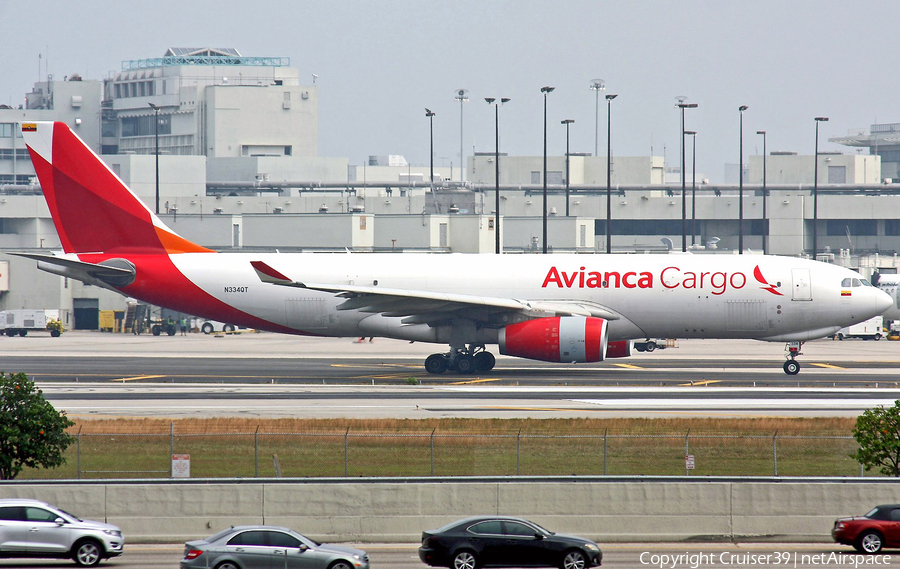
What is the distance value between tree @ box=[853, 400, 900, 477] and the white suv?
53.1 feet

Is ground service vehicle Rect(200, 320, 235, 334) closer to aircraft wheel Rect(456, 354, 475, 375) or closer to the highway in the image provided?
aircraft wheel Rect(456, 354, 475, 375)

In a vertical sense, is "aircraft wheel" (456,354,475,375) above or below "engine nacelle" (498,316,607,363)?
below

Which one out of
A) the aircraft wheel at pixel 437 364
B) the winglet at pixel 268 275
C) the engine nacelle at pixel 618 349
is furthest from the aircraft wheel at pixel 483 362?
the winglet at pixel 268 275

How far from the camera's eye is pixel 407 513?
21.7m

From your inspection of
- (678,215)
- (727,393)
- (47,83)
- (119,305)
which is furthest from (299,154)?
(727,393)

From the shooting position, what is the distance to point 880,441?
23.2m

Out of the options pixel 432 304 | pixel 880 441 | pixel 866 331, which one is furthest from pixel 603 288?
pixel 866 331

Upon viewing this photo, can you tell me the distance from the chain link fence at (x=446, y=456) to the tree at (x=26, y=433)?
631 mm

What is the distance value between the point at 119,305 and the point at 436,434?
64862 mm

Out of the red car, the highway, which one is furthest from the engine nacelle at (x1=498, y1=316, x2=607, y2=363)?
the red car

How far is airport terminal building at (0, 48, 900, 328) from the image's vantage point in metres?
85.2

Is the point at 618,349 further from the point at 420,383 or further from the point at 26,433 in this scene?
the point at 26,433

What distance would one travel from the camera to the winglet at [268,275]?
42.4 m

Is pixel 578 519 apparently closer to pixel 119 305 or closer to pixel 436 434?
pixel 436 434
